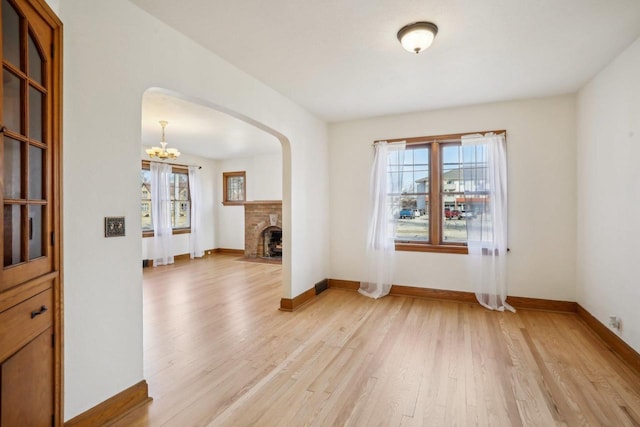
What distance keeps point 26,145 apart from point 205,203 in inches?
281

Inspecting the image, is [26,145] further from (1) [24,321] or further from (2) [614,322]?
(2) [614,322]

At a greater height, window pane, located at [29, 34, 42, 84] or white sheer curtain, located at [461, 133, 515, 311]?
window pane, located at [29, 34, 42, 84]

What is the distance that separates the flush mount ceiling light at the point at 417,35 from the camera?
7.41 ft

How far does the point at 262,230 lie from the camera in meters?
7.93

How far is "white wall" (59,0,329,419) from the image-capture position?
171 cm

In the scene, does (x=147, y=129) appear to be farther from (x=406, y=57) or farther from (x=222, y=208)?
(x=406, y=57)

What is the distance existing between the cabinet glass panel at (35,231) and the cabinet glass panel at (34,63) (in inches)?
24.9

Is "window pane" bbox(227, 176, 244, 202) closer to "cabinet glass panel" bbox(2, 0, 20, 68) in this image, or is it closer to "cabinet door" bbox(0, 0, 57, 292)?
"cabinet door" bbox(0, 0, 57, 292)

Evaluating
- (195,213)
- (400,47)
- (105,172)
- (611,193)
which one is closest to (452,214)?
(611,193)

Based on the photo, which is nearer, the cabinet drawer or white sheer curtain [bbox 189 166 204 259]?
the cabinet drawer

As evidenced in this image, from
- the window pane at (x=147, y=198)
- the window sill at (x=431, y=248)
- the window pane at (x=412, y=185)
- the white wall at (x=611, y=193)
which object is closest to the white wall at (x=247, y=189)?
the window pane at (x=147, y=198)

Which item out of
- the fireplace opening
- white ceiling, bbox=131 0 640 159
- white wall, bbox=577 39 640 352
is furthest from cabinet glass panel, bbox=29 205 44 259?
the fireplace opening

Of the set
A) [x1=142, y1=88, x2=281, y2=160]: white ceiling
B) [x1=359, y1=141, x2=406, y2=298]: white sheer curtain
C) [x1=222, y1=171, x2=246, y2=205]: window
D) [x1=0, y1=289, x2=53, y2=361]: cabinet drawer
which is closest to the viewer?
[x1=0, y1=289, x2=53, y2=361]: cabinet drawer

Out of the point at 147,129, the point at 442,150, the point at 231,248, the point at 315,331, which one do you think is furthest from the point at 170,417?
the point at 231,248
